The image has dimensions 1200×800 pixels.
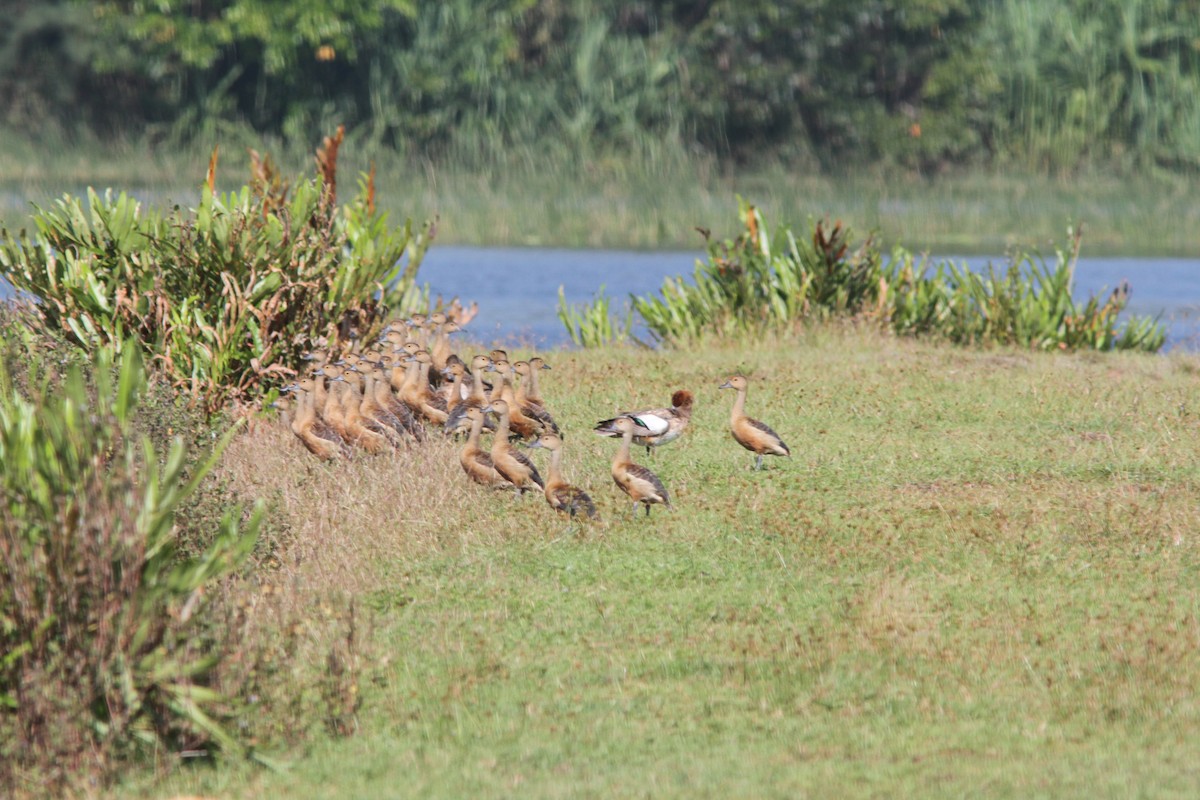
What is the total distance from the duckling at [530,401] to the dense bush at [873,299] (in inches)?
288

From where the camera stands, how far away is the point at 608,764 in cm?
860

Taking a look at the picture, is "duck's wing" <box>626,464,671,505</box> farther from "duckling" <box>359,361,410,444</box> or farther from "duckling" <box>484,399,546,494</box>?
"duckling" <box>359,361,410,444</box>

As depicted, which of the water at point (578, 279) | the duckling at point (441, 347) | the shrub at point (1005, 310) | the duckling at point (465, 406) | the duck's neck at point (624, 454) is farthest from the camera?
the water at point (578, 279)

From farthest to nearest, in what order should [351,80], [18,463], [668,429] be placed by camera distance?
[351,80], [668,429], [18,463]

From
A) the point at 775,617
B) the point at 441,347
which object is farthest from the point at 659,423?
the point at 441,347

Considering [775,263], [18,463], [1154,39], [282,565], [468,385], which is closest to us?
[18,463]

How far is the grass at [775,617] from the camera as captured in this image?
28.1ft

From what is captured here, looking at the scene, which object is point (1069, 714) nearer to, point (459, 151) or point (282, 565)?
point (282, 565)

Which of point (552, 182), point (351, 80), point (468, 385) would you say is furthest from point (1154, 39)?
point (468, 385)

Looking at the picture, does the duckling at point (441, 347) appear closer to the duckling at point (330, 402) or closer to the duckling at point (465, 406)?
the duckling at point (465, 406)

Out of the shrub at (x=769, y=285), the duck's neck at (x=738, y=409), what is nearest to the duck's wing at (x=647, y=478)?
the duck's neck at (x=738, y=409)

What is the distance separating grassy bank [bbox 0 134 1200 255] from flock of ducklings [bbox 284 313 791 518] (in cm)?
2386

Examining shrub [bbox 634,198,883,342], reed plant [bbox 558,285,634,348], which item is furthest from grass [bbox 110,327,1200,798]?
reed plant [bbox 558,285,634,348]

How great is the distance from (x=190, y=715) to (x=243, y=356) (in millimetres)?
7992
